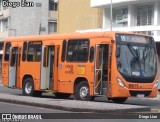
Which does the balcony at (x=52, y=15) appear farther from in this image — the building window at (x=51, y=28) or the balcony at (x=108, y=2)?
the balcony at (x=108, y=2)

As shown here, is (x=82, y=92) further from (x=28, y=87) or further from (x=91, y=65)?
(x=28, y=87)

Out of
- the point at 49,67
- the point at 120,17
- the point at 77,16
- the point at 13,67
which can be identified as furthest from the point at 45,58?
the point at 77,16

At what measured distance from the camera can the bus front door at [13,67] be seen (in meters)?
27.8

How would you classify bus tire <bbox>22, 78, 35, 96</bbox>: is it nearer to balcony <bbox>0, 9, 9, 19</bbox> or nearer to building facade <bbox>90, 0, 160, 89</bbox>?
building facade <bbox>90, 0, 160, 89</bbox>

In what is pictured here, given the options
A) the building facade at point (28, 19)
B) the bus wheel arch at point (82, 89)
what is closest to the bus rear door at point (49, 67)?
the bus wheel arch at point (82, 89)

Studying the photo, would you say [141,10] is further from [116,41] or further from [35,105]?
[35,105]

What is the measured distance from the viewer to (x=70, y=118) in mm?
15836

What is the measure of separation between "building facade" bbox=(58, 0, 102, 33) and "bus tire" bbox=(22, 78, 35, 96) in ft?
65.4

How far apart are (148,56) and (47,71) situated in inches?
215

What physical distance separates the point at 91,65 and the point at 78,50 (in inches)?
52.3

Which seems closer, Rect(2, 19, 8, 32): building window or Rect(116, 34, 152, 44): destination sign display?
Rect(116, 34, 152, 44): destination sign display

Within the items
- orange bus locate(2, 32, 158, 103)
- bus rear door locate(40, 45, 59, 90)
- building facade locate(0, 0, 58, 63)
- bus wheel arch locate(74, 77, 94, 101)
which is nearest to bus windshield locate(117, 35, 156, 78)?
orange bus locate(2, 32, 158, 103)

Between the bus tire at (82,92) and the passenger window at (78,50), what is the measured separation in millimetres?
1125

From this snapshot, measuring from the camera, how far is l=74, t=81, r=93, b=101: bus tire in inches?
908
